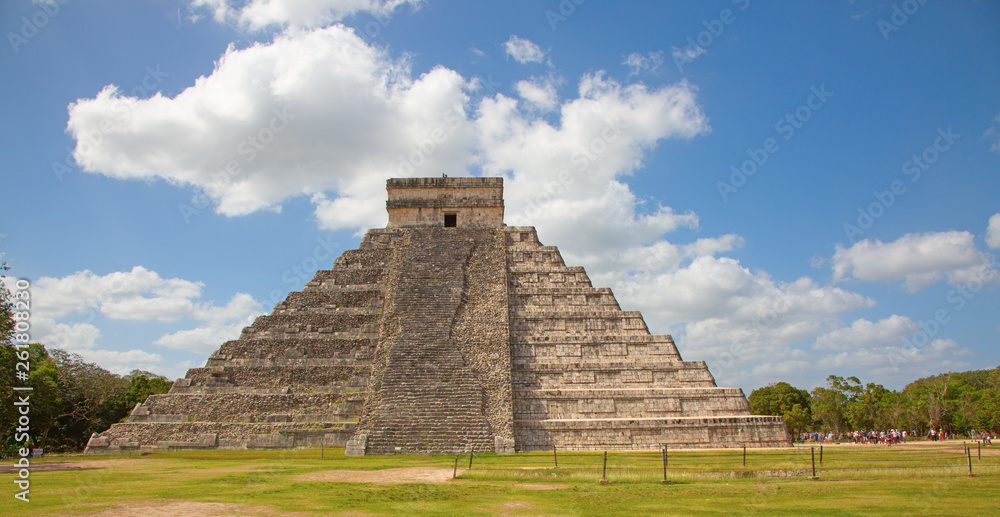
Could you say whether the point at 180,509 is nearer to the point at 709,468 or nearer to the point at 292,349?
the point at 709,468

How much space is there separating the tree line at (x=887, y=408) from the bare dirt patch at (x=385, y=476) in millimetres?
35620

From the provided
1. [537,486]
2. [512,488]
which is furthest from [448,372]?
[512,488]

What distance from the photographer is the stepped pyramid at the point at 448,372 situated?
1772cm

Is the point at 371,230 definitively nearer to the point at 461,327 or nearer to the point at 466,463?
the point at 461,327

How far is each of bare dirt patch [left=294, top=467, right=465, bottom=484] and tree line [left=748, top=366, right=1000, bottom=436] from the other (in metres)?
35.6

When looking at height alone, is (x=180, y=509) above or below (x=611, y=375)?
below

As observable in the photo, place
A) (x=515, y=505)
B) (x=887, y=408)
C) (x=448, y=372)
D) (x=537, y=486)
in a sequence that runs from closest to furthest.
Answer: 1. (x=515, y=505)
2. (x=537, y=486)
3. (x=448, y=372)
4. (x=887, y=408)

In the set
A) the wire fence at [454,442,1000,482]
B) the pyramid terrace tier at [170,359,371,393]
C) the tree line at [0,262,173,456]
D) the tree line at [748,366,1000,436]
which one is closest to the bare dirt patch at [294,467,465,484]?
the wire fence at [454,442,1000,482]

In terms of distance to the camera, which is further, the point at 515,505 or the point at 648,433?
the point at 648,433

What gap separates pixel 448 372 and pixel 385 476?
6.94 metres

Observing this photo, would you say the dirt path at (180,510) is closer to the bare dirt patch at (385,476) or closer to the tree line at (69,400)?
the bare dirt patch at (385,476)

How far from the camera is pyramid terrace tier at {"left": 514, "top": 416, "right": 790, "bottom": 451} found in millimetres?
18109

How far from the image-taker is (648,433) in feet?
59.9

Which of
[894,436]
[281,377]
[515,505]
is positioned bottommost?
[894,436]
